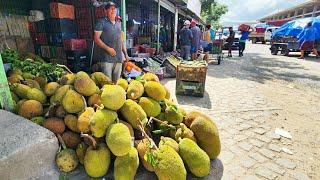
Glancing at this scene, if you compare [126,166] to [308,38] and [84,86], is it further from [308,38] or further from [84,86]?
[308,38]

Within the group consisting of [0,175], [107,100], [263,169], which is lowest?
[263,169]

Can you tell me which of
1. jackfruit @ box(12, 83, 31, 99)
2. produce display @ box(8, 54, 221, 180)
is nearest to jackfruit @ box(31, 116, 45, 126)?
produce display @ box(8, 54, 221, 180)

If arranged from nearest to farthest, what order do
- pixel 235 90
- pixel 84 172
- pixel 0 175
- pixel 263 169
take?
pixel 0 175
pixel 84 172
pixel 263 169
pixel 235 90

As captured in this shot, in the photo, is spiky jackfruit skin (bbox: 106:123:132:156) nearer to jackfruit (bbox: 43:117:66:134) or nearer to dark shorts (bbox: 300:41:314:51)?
jackfruit (bbox: 43:117:66:134)

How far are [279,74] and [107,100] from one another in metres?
9.05

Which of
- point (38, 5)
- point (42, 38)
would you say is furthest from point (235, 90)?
point (38, 5)

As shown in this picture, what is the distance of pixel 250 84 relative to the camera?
739 centimetres

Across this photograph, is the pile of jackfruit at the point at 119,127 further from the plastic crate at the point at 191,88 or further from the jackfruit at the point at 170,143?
the plastic crate at the point at 191,88

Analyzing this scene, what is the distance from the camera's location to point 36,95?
296 centimetres

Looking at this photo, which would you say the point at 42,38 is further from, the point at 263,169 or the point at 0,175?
the point at 263,169

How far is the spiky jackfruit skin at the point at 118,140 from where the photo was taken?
7.36ft

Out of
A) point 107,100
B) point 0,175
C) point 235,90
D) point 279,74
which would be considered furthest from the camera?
point 279,74

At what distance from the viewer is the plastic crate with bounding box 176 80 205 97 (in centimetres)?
560

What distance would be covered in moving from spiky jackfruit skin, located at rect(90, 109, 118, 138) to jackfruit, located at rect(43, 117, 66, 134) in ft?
1.80
